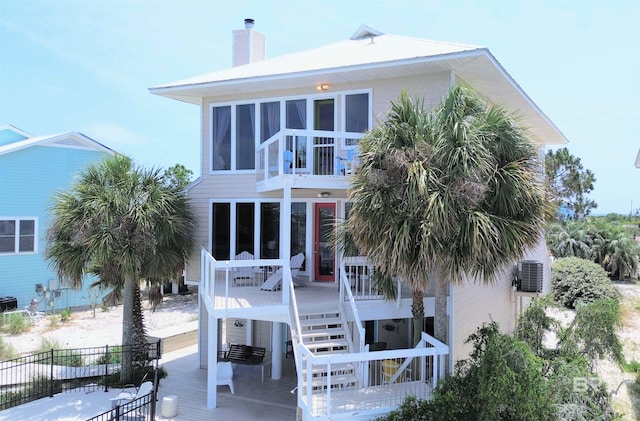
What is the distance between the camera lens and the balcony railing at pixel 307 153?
1010cm

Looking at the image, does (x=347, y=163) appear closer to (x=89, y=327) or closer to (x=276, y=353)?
(x=276, y=353)

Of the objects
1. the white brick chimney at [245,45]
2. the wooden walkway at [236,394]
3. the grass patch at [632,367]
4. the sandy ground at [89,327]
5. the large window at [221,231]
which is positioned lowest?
the sandy ground at [89,327]

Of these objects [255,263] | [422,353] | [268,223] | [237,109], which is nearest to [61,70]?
[237,109]

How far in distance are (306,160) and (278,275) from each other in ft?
9.80

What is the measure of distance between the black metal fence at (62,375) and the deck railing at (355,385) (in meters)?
6.11

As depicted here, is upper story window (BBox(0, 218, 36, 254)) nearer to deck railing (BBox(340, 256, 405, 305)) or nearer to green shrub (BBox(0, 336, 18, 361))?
green shrub (BBox(0, 336, 18, 361))

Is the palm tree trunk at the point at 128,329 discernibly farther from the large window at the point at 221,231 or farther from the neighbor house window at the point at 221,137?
the neighbor house window at the point at 221,137

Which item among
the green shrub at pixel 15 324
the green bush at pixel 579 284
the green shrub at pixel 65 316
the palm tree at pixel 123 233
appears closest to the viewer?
the palm tree at pixel 123 233

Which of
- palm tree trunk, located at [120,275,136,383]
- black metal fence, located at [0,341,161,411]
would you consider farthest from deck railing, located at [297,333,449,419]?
black metal fence, located at [0,341,161,411]

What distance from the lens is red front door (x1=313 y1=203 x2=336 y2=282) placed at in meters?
12.6

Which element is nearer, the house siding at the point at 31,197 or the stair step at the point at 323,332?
the stair step at the point at 323,332

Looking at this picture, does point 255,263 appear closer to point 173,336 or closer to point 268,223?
point 268,223

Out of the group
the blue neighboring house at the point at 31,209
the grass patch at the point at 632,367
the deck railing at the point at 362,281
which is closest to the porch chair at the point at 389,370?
the deck railing at the point at 362,281

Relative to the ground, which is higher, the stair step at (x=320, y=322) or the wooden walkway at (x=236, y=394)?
the stair step at (x=320, y=322)
